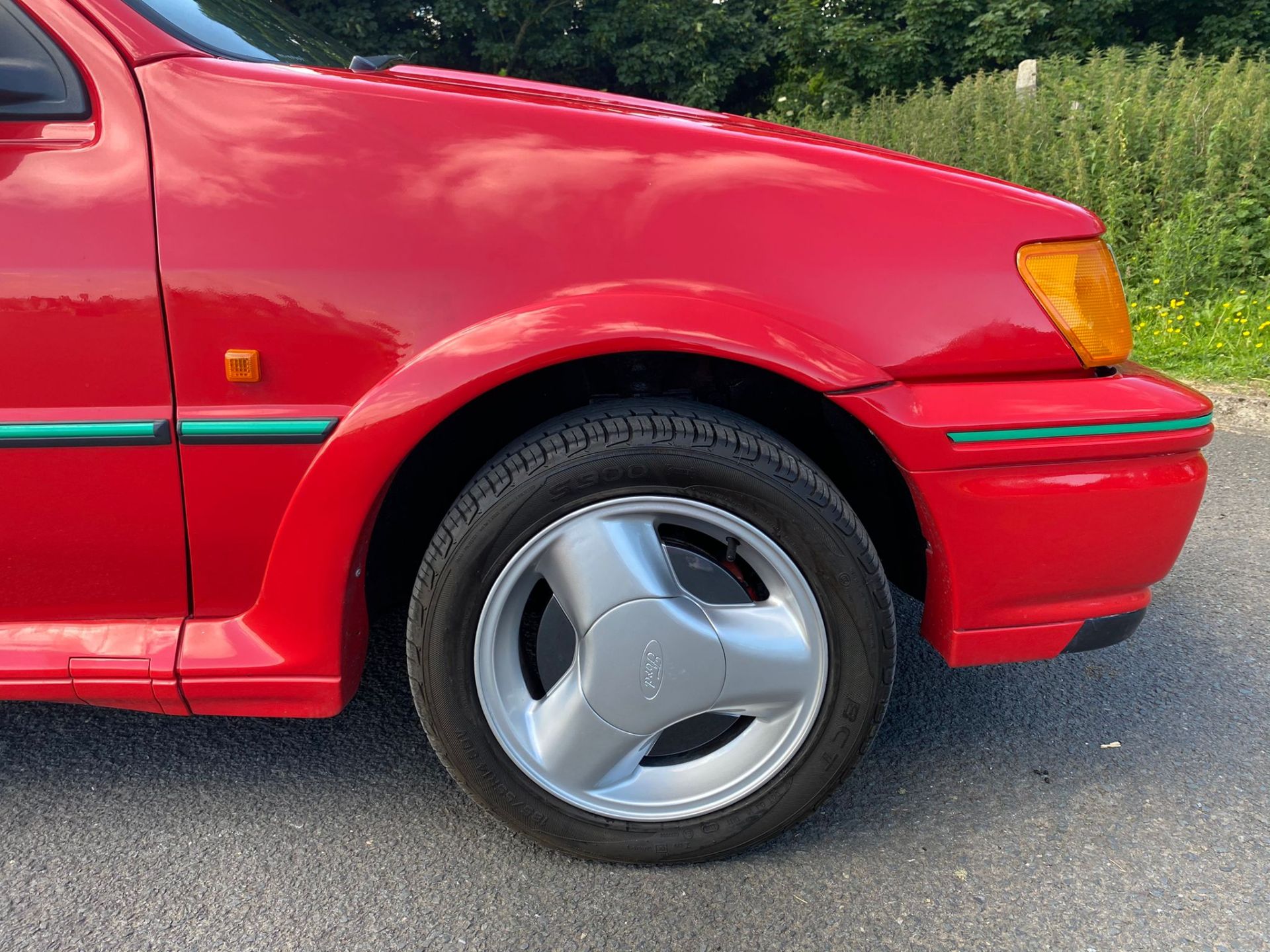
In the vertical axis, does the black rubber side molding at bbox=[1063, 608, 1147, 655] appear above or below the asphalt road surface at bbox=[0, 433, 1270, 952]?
above

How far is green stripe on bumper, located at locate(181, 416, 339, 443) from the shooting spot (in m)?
1.44

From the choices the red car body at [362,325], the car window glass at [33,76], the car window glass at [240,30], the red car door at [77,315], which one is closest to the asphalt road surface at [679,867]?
the red car body at [362,325]

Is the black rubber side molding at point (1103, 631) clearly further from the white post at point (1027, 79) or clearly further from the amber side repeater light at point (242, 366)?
the white post at point (1027, 79)

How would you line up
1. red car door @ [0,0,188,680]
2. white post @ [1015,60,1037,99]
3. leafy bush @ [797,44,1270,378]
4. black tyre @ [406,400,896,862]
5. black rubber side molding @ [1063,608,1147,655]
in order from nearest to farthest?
red car door @ [0,0,188,680] → black tyre @ [406,400,896,862] → black rubber side molding @ [1063,608,1147,655] → leafy bush @ [797,44,1270,378] → white post @ [1015,60,1037,99]

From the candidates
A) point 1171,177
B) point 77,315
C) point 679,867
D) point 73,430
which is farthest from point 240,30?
point 1171,177

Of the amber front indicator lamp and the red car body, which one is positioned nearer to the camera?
the red car body

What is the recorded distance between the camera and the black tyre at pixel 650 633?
1493 millimetres

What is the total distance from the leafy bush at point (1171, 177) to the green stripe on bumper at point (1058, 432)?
12.7 ft

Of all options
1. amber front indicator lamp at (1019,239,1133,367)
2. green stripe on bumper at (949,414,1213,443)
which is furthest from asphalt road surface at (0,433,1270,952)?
amber front indicator lamp at (1019,239,1133,367)

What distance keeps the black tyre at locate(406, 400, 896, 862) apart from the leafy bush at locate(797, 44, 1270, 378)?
422 cm

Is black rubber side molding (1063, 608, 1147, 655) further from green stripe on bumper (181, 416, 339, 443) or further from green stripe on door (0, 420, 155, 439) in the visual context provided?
green stripe on door (0, 420, 155, 439)

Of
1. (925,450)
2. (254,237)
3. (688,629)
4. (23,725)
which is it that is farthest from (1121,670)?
(23,725)

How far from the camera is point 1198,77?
25.1 ft

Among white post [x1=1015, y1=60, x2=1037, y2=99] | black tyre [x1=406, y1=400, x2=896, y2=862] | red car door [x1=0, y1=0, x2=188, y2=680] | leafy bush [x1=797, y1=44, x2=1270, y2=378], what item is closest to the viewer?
red car door [x1=0, y1=0, x2=188, y2=680]
